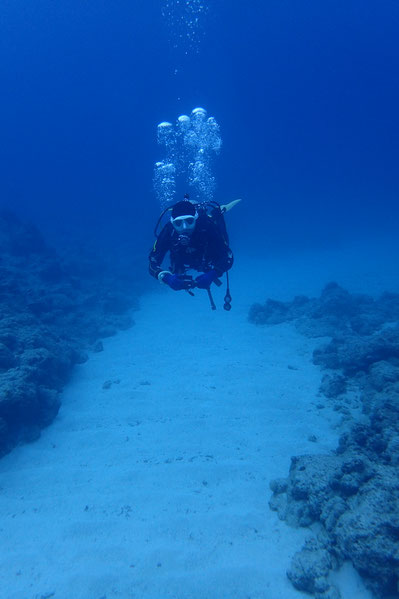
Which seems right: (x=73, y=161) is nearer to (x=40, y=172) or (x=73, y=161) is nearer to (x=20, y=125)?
(x=40, y=172)

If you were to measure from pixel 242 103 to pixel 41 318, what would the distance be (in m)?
95.5

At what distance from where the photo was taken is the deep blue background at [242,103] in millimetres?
65500

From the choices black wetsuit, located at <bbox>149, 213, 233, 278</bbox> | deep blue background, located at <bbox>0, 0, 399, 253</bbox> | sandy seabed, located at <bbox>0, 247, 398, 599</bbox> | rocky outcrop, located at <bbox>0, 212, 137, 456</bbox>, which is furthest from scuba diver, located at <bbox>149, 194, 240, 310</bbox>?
deep blue background, located at <bbox>0, 0, 399, 253</bbox>

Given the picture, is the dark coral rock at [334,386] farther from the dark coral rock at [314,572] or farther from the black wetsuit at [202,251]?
the dark coral rock at [314,572]

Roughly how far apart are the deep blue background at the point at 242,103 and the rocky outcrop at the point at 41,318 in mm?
24663

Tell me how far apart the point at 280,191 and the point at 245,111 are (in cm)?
2695

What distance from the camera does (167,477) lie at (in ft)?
17.3

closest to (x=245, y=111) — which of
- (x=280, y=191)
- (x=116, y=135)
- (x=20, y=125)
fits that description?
(x=280, y=191)

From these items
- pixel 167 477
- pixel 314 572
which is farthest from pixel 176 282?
pixel 314 572

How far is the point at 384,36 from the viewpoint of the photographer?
244 ft

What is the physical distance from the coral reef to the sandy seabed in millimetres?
223

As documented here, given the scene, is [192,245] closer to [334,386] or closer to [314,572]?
[334,386]

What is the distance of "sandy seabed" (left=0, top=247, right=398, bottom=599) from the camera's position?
374 cm

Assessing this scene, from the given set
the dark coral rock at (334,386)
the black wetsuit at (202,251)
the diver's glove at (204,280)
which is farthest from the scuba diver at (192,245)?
the dark coral rock at (334,386)
